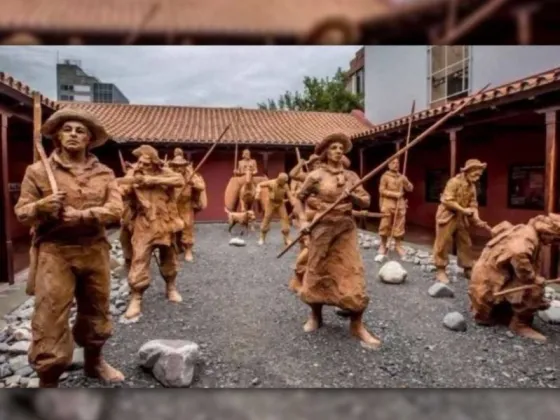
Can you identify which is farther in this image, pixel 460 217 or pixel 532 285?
pixel 460 217

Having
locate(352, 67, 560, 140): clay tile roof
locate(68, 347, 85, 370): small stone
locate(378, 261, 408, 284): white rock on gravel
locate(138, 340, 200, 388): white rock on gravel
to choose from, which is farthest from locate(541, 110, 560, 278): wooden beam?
locate(68, 347, 85, 370): small stone

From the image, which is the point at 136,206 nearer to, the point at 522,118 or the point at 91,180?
the point at 91,180

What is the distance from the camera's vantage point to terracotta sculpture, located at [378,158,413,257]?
173 inches

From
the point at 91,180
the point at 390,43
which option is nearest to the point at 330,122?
the point at 390,43

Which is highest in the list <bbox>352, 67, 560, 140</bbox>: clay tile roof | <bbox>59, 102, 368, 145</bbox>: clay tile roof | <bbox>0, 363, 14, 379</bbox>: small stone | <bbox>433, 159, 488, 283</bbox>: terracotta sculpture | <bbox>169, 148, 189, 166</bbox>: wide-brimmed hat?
<bbox>352, 67, 560, 140</bbox>: clay tile roof

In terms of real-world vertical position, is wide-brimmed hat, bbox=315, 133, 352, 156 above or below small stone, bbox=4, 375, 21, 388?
above

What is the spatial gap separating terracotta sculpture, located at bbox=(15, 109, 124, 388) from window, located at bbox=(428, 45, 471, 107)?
1.82 meters

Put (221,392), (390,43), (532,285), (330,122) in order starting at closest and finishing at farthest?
(390,43) → (221,392) → (532,285) → (330,122)

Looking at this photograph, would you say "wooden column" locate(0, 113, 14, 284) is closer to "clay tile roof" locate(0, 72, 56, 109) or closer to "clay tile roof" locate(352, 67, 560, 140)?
"clay tile roof" locate(0, 72, 56, 109)

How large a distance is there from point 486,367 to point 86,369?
78.4 inches

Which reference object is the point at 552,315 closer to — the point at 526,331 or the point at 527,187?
the point at 526,331

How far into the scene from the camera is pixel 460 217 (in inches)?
149

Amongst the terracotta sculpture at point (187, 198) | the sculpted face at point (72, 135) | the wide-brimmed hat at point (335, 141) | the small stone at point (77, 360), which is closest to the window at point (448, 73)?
the wide-brimmed hat at point (335, 141)

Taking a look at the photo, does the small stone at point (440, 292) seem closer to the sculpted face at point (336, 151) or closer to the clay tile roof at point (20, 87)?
the sculpted face at point (336, 151)
